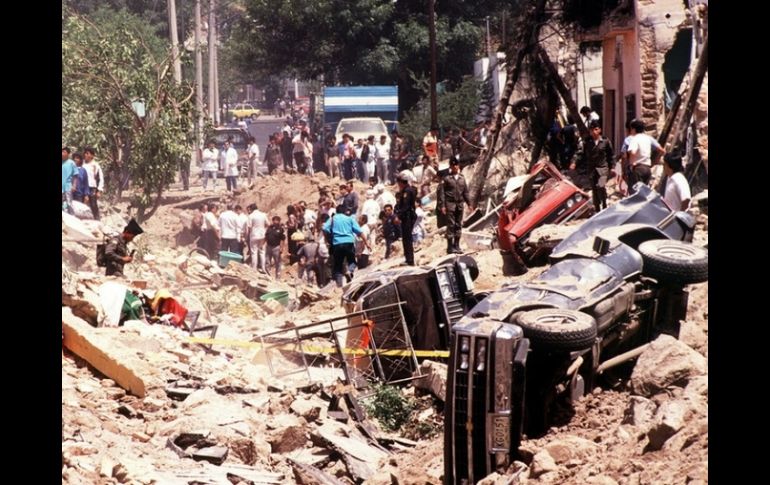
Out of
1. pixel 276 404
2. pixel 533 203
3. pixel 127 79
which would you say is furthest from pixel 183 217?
pixel 276 404

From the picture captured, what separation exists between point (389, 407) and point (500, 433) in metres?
3.44

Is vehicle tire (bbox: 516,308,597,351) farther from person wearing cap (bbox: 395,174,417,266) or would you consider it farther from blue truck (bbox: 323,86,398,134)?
blue truck (bbox: 323,86,398,134)

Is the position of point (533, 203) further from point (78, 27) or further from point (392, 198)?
point (78, 27)

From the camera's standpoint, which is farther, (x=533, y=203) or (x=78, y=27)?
(x=78, y=27)

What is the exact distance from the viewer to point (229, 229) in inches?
953

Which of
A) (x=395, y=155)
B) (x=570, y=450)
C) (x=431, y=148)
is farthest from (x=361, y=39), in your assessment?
(x=570, y=450)

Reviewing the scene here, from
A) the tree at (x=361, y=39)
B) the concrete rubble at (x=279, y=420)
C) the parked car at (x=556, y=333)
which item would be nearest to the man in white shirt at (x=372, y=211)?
the concrete rubble at (x=279, y=420)

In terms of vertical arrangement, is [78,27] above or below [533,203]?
above

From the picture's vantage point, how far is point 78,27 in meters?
26.4

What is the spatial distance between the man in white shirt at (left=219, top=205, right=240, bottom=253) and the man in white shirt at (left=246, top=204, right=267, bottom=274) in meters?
0.28

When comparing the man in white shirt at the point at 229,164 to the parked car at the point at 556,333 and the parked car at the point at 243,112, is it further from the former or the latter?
the parked car at the point at 243,112

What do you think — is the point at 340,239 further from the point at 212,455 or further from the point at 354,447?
the point at 212,455
